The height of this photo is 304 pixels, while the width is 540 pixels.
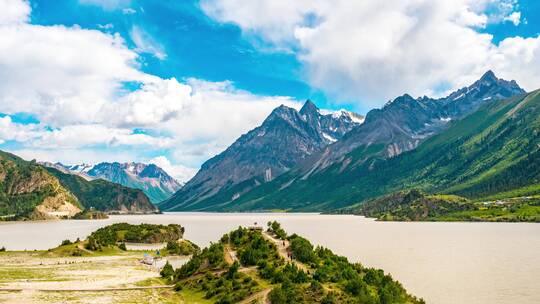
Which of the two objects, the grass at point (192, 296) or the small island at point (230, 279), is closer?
the small island at point (230, 279)

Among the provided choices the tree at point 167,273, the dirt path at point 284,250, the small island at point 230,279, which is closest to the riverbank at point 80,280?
the small island at point 230,279

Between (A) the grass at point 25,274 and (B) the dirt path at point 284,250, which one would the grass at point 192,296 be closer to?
(B) the dirt path at point 284,250

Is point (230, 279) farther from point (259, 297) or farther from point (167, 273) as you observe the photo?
point (167, 273)

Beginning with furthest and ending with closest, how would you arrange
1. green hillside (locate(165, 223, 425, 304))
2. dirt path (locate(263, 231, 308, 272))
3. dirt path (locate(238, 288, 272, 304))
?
dirt path (locate(263, 231, 308, 272))
green hillside (locate(165, 223, 425, 304))
dirt path (locate(238, 288, 272, 304))

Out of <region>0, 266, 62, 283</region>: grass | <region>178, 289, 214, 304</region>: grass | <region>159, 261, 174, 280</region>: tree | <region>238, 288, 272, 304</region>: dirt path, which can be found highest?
<region>0, 266, 62, 283</region>: grass

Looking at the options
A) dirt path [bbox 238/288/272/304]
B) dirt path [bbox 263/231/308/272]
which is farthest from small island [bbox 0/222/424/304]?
dirt path [bbox 238/288/272/304]

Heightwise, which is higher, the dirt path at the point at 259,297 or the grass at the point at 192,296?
the dirt path at the point at 259,297

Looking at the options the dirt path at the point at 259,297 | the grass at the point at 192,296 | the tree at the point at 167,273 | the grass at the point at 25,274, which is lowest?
the grass at the point at 192,296

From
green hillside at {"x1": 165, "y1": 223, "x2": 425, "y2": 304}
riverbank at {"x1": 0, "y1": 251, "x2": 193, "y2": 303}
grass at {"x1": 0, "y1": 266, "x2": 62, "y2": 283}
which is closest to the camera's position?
green hillside at {"x1": 165, "y1": 223, "x2": 425, "y2": 304}

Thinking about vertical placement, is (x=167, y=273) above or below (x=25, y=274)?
below

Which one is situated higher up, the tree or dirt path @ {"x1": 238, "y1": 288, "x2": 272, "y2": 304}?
the tree

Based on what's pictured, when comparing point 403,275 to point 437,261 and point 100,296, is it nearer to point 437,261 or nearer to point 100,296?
point 437,261

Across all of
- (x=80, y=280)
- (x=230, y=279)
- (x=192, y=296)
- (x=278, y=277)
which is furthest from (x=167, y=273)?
(x=278, y=277)

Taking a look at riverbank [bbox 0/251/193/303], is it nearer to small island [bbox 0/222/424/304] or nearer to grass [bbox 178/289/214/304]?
small island [bbox 0/222/424/304]
